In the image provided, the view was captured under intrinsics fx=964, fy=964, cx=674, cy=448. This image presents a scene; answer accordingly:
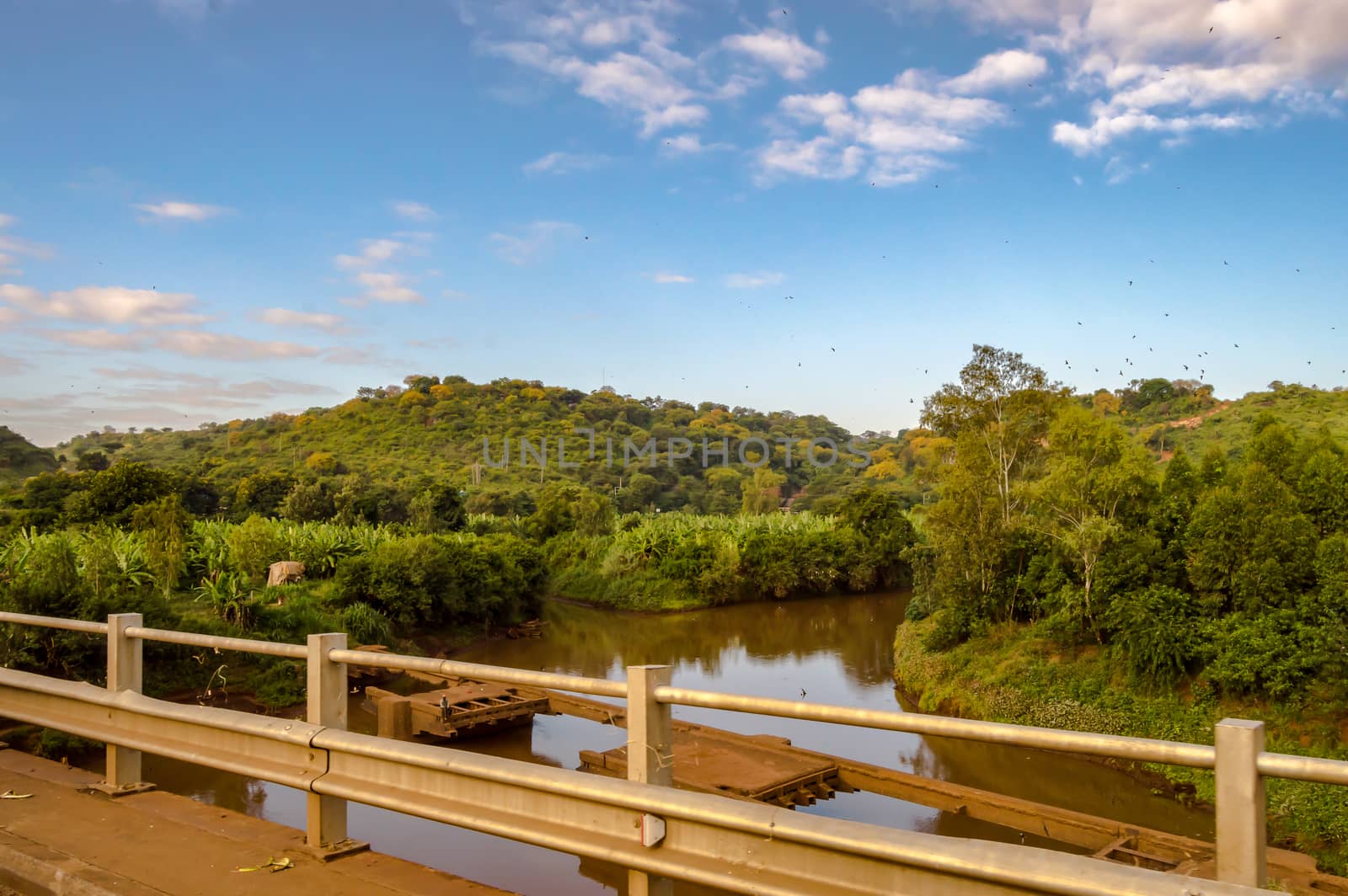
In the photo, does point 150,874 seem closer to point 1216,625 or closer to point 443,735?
point 443,735

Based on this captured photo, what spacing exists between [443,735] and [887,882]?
9812mm

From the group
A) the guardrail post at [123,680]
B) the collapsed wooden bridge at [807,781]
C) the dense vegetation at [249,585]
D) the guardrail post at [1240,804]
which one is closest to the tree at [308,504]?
the dense vegetation at [249,585]

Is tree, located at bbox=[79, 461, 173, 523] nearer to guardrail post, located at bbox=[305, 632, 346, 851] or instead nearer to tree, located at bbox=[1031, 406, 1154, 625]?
tree, located at bbox=[1031, 406, 1154, 625]

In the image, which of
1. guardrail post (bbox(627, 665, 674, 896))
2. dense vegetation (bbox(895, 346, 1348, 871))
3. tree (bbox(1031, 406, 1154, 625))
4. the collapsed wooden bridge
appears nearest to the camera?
guardrail post (bbox(627, 665, 674, 896))

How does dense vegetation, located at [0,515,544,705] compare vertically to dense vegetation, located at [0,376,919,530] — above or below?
below

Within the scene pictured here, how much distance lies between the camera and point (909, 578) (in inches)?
1467

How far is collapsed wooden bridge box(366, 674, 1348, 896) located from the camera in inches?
249

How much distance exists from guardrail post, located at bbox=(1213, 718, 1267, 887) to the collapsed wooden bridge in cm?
272

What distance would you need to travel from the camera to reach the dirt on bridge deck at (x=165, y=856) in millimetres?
3156

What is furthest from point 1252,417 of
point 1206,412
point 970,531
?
point 970,531

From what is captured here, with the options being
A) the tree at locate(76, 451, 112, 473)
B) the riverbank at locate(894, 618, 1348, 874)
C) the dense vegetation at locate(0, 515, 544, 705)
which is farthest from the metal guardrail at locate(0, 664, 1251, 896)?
the tree at locate(76, 451, 112, 473)

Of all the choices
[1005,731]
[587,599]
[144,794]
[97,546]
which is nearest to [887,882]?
[1005,731]

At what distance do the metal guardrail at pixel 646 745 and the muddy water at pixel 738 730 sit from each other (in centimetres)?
481

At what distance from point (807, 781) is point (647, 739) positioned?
Result: 6.64 meters
